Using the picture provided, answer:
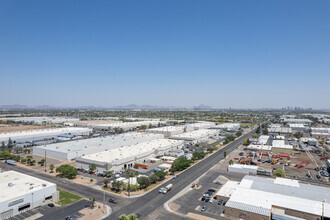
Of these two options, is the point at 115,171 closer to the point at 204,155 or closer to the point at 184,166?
the point at 184,166

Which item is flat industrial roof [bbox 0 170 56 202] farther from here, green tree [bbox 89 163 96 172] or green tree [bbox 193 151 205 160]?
green tree [bbox 193 151 205 160]

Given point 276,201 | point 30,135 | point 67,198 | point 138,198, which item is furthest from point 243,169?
point 30,135

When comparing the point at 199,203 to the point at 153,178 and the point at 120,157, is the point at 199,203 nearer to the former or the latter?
the point at 153,178

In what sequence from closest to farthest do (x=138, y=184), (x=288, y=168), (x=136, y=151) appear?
(x=138, y=184), (x=288, y=168), (x=136, y=151)

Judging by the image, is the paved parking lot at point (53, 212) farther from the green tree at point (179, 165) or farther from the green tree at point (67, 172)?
the green tree at point (179, 165)

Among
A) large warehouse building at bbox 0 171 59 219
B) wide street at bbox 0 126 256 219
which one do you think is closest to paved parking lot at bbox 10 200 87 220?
large warehouse building at bbox 0 171 59 219

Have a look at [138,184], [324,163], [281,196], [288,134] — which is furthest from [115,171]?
[288,134]

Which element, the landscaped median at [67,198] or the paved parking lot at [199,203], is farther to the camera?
the landscaped median at [67,198]

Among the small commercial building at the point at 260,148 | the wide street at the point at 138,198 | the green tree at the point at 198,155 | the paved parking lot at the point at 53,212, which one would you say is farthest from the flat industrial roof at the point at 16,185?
the small commercial building at the point at 260,148
